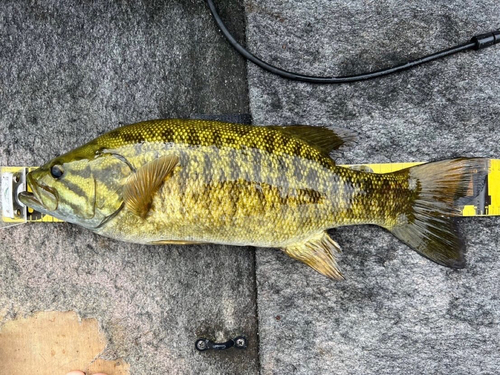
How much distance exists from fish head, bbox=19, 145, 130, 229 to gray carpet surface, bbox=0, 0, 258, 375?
39 cm

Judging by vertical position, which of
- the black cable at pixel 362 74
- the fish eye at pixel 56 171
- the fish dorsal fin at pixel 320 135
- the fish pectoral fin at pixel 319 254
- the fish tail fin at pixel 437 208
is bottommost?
the fish pectoral fin at pixel 319 254

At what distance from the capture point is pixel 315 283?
6.31 feet

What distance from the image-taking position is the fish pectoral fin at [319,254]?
166 cm

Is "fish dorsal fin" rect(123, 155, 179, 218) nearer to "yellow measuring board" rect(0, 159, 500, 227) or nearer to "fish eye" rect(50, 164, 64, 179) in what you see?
"fish eye" rect(50, 164, 64, 179)

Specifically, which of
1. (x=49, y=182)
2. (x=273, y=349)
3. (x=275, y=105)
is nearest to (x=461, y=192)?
(x=275, y=105)

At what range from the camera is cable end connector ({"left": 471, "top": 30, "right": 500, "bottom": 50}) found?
185 centimetres

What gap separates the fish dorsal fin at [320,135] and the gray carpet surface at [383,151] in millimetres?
256

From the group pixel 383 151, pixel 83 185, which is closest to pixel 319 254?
pixel 383 151

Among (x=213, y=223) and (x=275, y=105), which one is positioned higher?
(x=275, y=105)

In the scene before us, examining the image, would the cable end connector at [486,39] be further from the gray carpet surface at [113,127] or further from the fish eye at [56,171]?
the fish eye at [56,171]

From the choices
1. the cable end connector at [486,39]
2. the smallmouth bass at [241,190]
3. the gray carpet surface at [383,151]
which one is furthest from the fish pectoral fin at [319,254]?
the cable end connector at [486,39]

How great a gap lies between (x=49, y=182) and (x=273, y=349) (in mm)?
1311

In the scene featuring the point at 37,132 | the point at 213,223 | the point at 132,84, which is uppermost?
the point at 132,84

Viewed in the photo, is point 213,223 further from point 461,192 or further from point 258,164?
point 461,192
